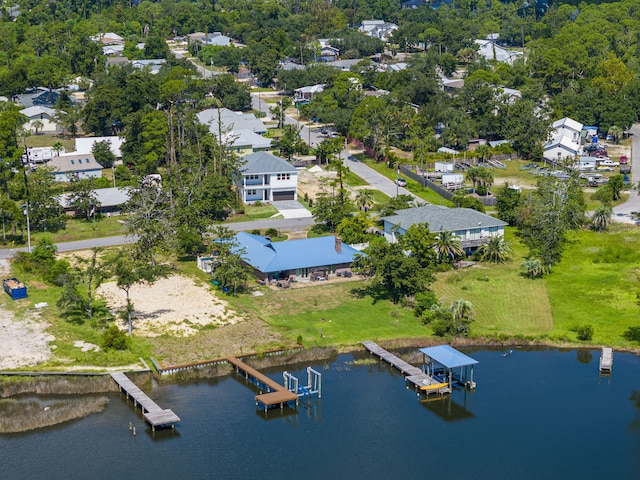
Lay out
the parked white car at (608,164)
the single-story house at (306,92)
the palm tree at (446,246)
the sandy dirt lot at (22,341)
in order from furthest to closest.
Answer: the single-story house at (306,92) → the parked white car at (608,164) → the palm tree at (446,246) → the sandy dirt lot at (22,341)

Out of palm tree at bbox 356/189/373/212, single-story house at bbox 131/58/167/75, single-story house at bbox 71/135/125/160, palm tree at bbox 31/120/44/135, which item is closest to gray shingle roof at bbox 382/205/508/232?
palm tree at bbox 356/189/373/212

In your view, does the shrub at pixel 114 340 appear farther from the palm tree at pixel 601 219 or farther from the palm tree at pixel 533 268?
the palm tree at pixel 601 219

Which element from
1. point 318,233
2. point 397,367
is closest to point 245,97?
point 318,233

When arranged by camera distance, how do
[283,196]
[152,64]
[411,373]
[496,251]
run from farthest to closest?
[152,64] → [283,196] → [496,251] → [411,373]

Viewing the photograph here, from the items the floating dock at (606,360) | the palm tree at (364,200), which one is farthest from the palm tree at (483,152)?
the floating dock at (606,360)

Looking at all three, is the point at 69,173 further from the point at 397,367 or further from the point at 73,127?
the point at 397,367

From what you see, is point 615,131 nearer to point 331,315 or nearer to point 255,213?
point 255,213

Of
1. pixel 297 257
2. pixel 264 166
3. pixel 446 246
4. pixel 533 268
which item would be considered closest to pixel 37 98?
pixel 264 166
